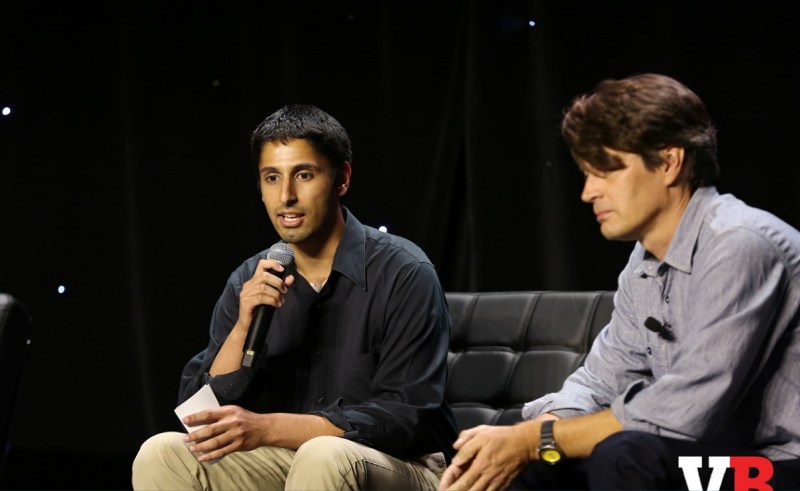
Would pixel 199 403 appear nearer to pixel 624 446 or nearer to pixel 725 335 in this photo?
pixel 624 446

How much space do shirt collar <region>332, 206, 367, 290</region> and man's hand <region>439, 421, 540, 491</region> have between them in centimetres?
70

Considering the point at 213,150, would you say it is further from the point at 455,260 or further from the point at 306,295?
the point at 306,295

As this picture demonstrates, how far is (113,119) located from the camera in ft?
13.5

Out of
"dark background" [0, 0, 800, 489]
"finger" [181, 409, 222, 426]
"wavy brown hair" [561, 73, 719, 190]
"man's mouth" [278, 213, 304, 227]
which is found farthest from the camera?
"dark background" [0, 0, 800, 489]

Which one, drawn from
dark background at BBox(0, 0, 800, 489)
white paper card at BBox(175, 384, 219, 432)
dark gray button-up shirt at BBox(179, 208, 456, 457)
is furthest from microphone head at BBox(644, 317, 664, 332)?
dark background at BBox(0, 0, 800, 489)

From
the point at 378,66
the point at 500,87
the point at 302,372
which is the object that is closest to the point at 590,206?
the point at 500,87

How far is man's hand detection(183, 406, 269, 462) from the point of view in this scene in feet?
6.88

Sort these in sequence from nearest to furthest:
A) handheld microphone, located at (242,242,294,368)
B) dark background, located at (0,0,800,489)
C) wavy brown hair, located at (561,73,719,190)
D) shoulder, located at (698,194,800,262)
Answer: shoulder, located at (698,194,800,262) → wavy brown hair, located at (561,73,719,190) → handheld microphone, located at (242,242,294,368) → dark background, located at (0,0,800,489)

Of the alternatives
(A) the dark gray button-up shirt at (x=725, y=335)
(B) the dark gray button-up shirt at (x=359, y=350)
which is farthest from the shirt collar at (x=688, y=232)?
(B) the dark gray button-up shirt at (x=359, y=350)

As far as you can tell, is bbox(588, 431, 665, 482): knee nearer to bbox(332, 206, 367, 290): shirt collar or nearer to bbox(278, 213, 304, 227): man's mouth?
bbox(332, 206, 367, 290): shirt collar

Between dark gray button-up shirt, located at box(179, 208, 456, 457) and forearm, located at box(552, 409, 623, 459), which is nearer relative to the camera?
forearm, located at box(552, 409, 623, 459)

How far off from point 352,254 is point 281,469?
21.1 inches

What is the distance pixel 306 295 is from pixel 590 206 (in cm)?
113

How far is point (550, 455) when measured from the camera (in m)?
1.76
